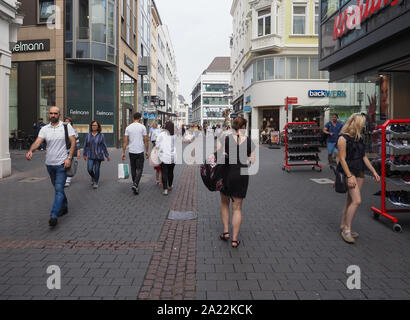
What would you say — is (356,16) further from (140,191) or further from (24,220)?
(24,220)

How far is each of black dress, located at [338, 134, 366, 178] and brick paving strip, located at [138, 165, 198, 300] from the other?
2479mm

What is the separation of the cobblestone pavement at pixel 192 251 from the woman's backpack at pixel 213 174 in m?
0.79

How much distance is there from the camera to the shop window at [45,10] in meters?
21.6

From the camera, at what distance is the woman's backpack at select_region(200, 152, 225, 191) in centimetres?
500

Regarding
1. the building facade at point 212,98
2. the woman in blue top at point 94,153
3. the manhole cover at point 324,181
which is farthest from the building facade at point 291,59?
the building facade at point 212,98

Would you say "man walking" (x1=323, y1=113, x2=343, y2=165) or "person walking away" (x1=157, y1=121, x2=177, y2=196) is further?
"man walking" (x1=323, y1=113, x2=343, y2=165)

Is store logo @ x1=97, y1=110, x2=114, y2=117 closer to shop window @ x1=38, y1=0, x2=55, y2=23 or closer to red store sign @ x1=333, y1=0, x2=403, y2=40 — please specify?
shop window @ x1=38, y1=0, x2=55, y2=23

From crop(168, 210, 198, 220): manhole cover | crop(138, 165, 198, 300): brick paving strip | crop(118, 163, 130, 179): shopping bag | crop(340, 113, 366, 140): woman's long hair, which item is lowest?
crop(138, 165, 198, 300): brick paving strip

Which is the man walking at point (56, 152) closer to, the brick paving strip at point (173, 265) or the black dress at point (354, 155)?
the brick paving strip at point (173, 265)

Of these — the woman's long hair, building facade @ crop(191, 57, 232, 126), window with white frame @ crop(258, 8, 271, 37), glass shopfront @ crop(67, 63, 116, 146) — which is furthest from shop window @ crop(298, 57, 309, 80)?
building facade @ crop(191, 57, 232, 126)

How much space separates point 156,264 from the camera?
4.27 m
